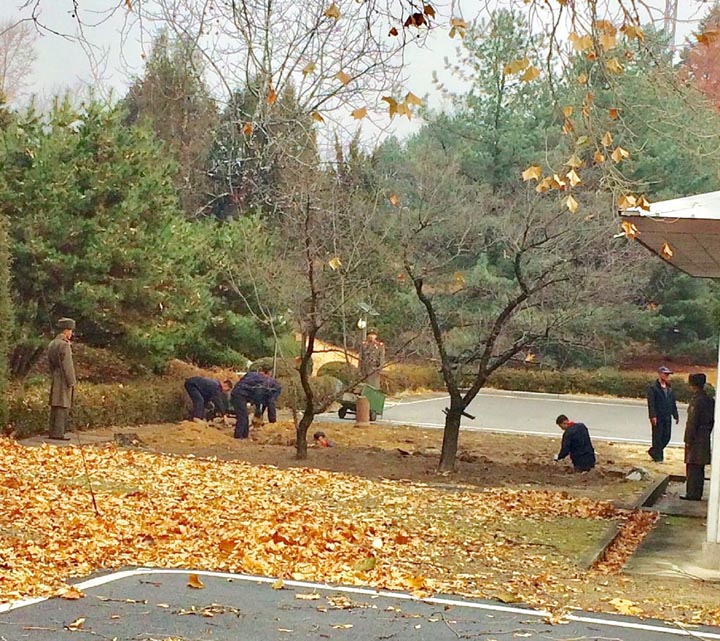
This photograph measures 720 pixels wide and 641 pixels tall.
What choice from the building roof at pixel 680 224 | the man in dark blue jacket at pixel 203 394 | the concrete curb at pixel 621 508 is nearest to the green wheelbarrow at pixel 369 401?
the man in dark blue jacket at pixel 203 394

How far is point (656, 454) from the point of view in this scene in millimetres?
17875

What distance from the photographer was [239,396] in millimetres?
17844

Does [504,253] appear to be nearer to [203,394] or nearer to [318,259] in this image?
[318,259]

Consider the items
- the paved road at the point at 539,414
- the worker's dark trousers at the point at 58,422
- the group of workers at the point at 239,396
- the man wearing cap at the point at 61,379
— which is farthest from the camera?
the paved road at the point at 539,414

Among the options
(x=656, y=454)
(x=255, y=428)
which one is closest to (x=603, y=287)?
(x=656, y=454)

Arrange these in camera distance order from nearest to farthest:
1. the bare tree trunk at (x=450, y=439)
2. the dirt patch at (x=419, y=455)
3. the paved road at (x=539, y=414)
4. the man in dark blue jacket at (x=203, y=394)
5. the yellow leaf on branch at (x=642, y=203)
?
1. the yellow leaf on branch at (x=642, y=203)
2. the dirt patch at (x=419, y=455)
3. the bare tree trunk at (x=450, y=439)
4. the man in dark blue jacket at (x=203, y=394)
5. the paved road at (x=539, y=414)

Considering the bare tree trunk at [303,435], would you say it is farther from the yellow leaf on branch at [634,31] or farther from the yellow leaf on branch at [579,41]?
the yellow leaf on branch at [634,31]

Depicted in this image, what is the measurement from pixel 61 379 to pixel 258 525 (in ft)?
22.4

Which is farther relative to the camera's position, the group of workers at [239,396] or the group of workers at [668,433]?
the group of workers at [239,396]

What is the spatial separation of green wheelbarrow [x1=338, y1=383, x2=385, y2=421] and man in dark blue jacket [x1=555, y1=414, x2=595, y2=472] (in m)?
8.16

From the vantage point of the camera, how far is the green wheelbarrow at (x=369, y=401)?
2394 centimetres

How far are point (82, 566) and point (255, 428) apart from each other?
41.2 feet

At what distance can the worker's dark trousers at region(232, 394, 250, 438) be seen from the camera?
1791 cm

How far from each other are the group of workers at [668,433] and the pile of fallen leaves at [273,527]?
1.54m
